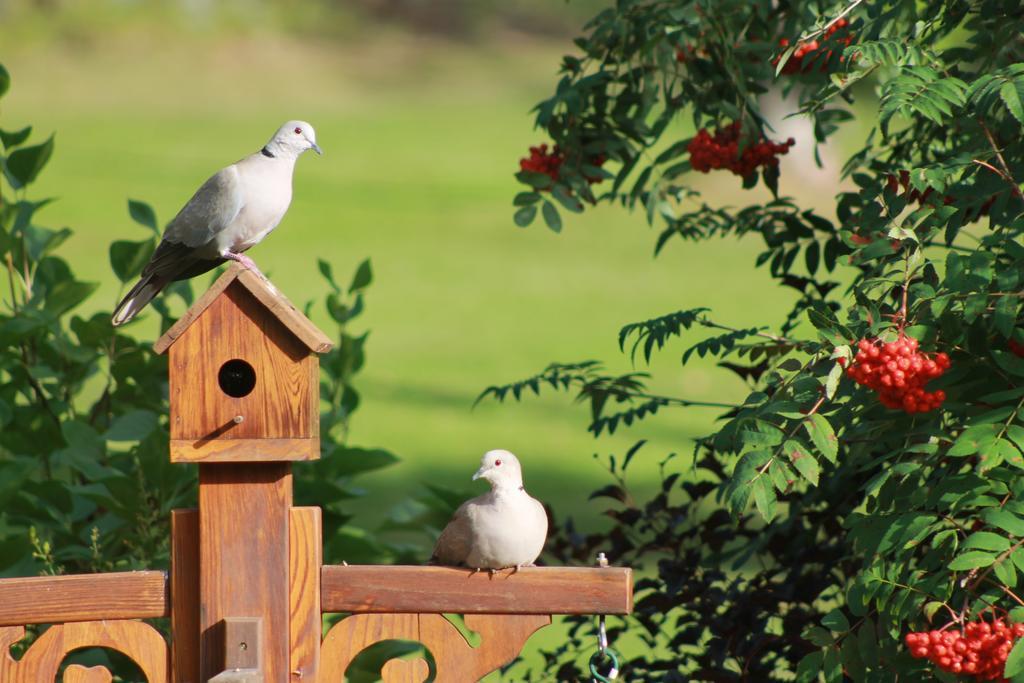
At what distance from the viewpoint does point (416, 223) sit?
1797cm

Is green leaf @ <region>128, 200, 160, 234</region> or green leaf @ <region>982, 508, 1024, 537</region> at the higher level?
green leaf @ <region>128, 200, 160, 234</region>

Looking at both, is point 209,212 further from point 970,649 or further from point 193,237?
point 970,649

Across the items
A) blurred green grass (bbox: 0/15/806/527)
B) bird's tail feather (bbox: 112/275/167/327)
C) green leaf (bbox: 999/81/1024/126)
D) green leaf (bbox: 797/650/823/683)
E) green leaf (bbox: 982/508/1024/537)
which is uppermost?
blurred green grass (bbox: 0/15/806/527)

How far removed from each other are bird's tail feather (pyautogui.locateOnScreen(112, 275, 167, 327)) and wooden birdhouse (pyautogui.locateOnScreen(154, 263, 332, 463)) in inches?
20.1

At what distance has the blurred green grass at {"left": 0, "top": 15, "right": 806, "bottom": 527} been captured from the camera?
34.0ft

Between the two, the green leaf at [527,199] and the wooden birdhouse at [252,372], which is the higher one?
the green leaf at [527,199]

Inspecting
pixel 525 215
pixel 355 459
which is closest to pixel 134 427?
pixel 355 459

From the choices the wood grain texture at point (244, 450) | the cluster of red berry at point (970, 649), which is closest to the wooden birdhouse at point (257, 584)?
the wood grain texture at point (244, 450)

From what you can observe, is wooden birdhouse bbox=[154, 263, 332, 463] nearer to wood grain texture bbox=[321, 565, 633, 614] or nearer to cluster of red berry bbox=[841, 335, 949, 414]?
wood grain texture bbox=[321, 565, 633, 614]

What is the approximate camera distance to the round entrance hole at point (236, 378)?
2377mm

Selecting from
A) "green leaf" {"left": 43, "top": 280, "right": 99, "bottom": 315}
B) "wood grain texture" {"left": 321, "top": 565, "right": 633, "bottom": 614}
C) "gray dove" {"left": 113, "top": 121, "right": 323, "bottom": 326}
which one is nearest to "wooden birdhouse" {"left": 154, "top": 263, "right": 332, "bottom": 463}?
"wood grain texture" {"left": 321, "top": 565, "right": 633, "bottom": 614}

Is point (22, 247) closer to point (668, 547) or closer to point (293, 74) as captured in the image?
point (668, 547)

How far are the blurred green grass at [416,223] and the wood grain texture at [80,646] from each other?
387 centimetres

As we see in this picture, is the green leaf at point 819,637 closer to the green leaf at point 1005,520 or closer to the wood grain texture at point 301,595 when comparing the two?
the green leaf at point 1005,520
